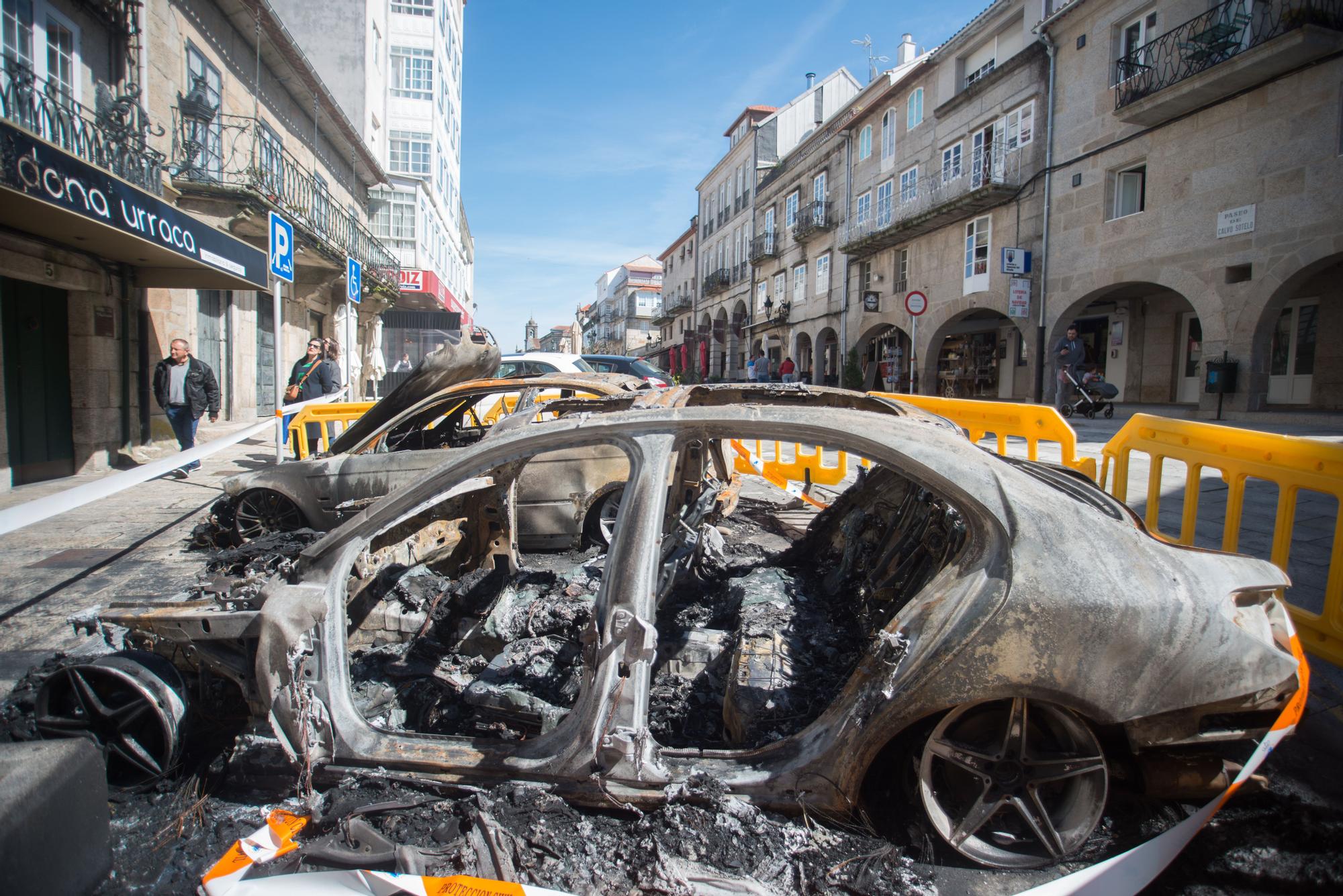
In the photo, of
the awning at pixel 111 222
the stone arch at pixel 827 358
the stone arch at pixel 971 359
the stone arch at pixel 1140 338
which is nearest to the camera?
the awning at pixel 111 222

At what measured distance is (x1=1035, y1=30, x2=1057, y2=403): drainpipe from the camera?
57.7 feet

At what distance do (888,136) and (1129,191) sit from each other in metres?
11.0

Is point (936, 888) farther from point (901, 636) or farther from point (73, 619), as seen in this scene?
point (73, 619)

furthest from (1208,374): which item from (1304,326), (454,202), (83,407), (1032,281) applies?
(454,202)

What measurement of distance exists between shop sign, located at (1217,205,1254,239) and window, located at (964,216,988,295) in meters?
6.44

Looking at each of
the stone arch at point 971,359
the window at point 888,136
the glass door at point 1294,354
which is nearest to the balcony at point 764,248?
the window at point 888,136

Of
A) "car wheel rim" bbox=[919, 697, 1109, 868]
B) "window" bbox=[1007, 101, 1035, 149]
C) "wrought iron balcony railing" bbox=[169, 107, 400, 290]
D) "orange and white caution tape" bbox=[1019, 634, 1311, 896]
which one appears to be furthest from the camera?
"window" bbox=[1007, 101, 1035, 149]

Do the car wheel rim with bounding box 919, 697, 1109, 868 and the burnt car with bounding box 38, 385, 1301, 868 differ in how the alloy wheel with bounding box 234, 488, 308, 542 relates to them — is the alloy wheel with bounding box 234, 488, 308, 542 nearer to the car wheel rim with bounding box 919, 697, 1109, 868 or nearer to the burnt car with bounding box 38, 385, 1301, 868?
the burnt car with bounding box 38, 385, 1301, 868

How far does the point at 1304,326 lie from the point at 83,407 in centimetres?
2326

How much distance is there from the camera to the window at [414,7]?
32.3 metres

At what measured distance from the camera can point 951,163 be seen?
21906 mm

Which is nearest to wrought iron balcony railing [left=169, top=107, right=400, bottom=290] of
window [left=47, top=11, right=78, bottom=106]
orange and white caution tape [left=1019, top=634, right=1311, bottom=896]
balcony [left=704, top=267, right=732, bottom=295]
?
window [left=47, top=11, right=78, bottom=106]

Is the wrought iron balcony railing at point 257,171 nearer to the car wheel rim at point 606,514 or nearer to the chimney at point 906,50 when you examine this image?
the car wheel rim at point 606,514

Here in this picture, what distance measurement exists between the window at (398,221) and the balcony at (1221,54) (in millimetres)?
26610
